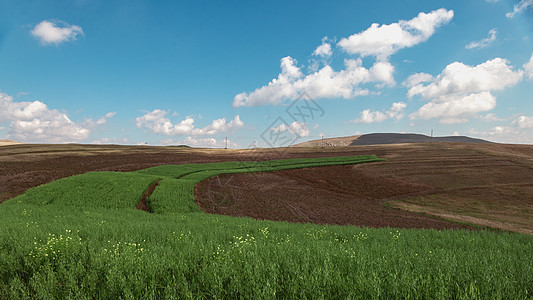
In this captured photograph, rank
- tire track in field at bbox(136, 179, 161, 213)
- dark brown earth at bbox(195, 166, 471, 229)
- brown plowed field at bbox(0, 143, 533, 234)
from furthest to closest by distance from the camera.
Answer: brown plowed field at bbox(0, 143, 533, 234), tire track in field at bbox(136, 179, 161, 213), dark brown earth at bbox(195, 166, 471, 229)

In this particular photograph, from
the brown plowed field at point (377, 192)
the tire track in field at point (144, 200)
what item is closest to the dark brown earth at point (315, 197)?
the brown plowed field at point (377, 192)

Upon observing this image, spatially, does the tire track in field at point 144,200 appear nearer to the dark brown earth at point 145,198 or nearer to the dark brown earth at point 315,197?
the dark brown earth at point 145,198

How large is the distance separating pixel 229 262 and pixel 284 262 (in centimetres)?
96

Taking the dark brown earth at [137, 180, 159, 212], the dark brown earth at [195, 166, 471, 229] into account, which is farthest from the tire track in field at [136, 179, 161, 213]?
the dark brown earth at [195, 166, 471, 229]

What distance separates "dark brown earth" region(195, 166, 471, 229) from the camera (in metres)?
17.7

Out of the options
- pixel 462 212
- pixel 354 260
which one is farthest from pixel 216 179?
pixel 354 260

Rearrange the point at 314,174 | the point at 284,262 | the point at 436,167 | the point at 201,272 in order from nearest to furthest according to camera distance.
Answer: the point at 201,272, the point at 284,262, the point at 314,174, the point at 436,167

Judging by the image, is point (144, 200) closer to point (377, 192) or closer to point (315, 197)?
point (315, 197)

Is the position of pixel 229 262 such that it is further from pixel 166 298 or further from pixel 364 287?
pixel 364 287

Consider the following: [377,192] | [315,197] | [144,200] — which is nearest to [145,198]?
[144,200]

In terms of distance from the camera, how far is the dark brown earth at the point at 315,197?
17719mm

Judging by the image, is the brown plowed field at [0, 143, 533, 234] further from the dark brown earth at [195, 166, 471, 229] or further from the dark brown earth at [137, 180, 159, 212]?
the dark brown earth at [137, 180, 159, 212]

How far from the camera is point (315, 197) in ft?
79.4

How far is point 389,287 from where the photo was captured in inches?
132
